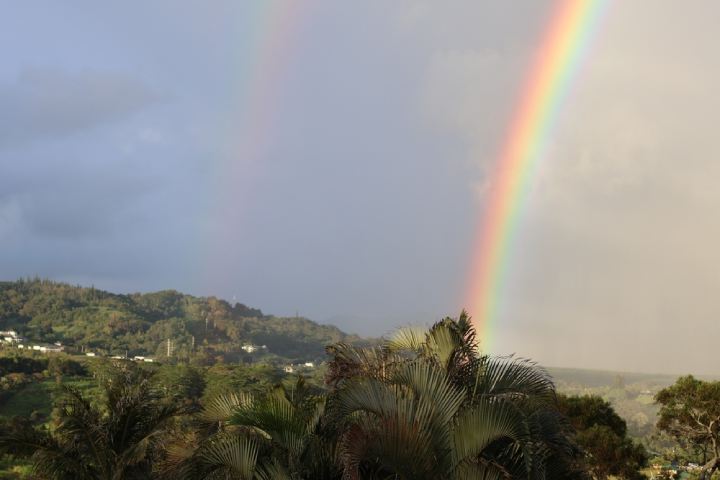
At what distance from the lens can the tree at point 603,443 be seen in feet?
72.3

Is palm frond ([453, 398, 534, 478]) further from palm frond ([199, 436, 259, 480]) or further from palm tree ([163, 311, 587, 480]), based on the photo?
palm frond ([199, 436, 259, 480])

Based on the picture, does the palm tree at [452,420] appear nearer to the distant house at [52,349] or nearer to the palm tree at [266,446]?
the palm tree at [266,446]

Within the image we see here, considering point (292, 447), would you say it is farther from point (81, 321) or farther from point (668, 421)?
point (81, 321)

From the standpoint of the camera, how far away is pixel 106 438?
823 centimetres

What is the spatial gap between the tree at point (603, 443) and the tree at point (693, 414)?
7.17ft

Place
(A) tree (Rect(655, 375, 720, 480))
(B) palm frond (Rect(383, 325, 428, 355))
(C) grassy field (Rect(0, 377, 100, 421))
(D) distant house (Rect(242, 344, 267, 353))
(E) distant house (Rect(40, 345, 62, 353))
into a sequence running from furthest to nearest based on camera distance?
1. (D) distant house (Rect(242, 344, 267, 353))
2. (E) distant house (Rect(40, 345, 62, 353))
3. (C) grassy field (Rect(0, 377, 100, 421))
4. (A) tree (Rect(655, 375, 720, 480))
5. (B) palm frond (Rect(383, 325, 428, 355))

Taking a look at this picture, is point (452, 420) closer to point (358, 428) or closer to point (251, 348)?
point (358, 428)

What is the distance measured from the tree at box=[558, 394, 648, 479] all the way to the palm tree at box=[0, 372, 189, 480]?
1672cm

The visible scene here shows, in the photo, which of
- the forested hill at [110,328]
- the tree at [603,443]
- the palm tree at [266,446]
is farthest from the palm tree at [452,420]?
the forested hill at [110,328]

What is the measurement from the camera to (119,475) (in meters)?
8.16

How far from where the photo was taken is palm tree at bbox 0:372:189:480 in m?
7.79

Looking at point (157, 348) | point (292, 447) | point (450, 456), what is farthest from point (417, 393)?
point (157, 348)

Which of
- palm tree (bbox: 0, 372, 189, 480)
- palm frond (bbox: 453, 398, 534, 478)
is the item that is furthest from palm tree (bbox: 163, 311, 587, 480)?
palm tree (bbox: 0, 372, 189, 480)

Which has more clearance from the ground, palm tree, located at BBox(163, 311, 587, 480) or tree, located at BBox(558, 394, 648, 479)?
palm tree, located at BBox(163, 311, 587, 480)
